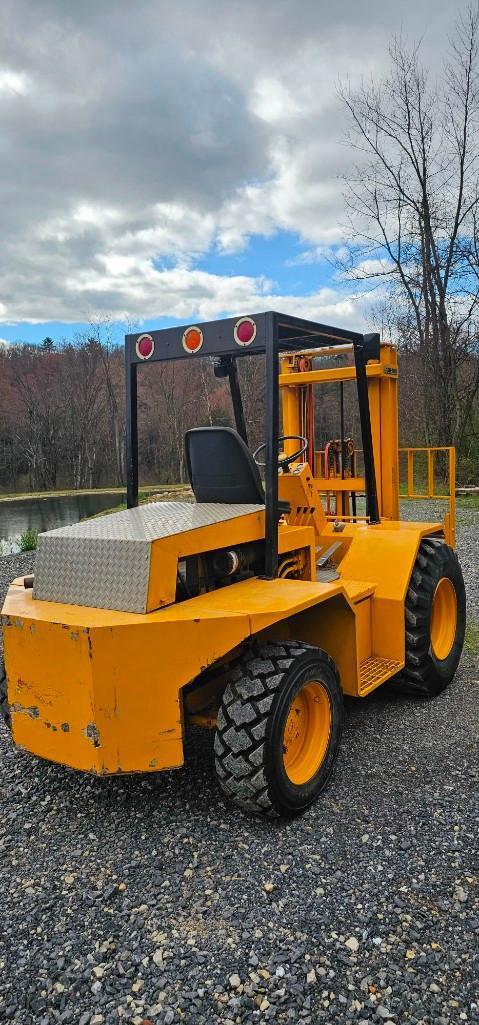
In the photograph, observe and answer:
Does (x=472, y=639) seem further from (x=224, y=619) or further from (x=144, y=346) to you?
(x=144, y=346)

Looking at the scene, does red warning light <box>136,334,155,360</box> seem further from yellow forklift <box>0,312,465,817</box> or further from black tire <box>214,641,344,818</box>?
black tire <box>214,641,344,818</box>

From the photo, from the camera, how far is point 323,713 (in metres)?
3.57

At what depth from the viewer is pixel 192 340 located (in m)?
3.82

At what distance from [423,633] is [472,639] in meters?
1.71

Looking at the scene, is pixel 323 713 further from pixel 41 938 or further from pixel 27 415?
pixel 27 415

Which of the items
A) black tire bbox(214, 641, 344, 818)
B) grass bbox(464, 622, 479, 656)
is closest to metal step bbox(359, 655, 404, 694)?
black tire bbox(214, 641, 344, 818)

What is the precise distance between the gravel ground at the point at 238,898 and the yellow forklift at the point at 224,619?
317 mm

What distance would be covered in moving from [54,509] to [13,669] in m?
26.9

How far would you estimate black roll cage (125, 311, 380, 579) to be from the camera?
3.56 meters

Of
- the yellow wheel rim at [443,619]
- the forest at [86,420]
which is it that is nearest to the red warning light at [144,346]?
the yellow wheel rim at [443,619]

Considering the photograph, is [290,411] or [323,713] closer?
[323,713]

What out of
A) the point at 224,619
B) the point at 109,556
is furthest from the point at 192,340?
the point at 224,619

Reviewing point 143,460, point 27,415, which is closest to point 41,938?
point 143,460

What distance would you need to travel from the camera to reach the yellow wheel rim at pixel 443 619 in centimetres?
507
